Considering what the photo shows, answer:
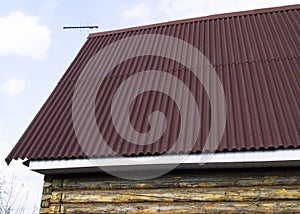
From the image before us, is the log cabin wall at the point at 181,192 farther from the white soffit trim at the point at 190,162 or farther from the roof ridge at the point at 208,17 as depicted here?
the roof ridge at the point at 208,17

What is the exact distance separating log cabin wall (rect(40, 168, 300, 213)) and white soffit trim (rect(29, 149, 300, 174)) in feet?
0.65

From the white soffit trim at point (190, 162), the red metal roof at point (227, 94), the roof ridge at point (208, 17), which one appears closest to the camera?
the white soffit trim at point (190, 162)

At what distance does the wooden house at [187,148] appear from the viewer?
13.1 ft

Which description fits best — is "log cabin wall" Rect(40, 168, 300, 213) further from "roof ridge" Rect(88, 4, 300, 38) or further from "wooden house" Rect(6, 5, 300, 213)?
"roof ridge" Rect(88, 4, 300, 38)

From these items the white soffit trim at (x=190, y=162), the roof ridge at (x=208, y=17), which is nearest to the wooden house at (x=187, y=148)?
the white soffit trim at (x=190, y=162)

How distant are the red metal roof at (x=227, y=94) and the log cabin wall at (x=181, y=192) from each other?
0.54 m

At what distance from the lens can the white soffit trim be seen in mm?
3725

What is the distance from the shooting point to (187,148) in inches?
157

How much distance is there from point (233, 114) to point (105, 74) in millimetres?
3048

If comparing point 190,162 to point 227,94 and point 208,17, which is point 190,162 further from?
point 208,17

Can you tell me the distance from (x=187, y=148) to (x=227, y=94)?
1382 mm

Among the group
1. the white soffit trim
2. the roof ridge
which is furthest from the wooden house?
the roof ridge

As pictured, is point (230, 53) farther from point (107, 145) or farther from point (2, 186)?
point (2, 186)

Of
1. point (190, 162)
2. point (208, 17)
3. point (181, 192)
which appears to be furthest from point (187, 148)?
point (208, 17)
